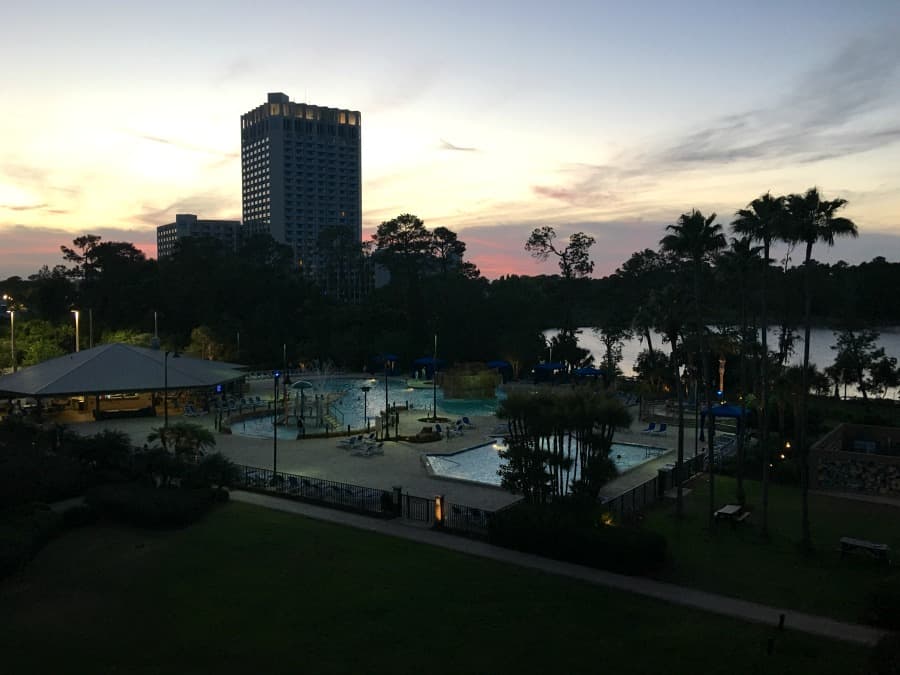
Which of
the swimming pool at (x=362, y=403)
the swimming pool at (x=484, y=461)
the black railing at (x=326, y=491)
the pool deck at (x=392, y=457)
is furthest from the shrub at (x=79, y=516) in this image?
the swimming pool at (x=362, y=403)

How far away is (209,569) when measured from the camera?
17.8 meters

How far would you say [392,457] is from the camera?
107 ft

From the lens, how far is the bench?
18188 mm

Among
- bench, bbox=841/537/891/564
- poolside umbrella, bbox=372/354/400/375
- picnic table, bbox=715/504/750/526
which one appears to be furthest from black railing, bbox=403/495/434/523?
poolside umbrella, bbox=372/354/400/375

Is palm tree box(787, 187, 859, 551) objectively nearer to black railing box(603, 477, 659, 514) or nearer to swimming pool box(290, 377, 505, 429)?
black railing box(603, 477, 659, 514)

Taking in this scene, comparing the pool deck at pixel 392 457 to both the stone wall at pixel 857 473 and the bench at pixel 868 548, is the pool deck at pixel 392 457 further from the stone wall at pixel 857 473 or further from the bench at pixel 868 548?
the bench at pixel 868 548

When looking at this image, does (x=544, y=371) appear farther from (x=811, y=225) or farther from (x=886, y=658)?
(x=886, y=658)

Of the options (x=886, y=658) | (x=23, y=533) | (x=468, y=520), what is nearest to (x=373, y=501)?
(x=468, y=520)

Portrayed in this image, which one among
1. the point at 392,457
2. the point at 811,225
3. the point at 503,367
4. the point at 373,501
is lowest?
the point at 392,457

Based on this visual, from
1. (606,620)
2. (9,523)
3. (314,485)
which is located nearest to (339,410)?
(314,485)

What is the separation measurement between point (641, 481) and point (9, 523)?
77.4ft

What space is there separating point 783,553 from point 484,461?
636 inches

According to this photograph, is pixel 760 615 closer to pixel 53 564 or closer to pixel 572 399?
pixel 572 399

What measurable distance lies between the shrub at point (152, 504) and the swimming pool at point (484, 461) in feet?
33.9
